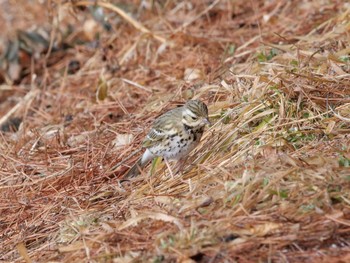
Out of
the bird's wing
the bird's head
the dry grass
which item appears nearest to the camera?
the dry grass

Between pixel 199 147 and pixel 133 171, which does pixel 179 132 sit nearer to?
pixel 199 147

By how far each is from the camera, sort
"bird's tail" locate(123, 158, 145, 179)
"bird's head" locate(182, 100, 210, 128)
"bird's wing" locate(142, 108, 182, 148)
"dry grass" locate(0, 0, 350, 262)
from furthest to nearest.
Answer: "bird's tail" locate(123, 158, 145, 179) → "bird's wing" locate(142, 108, 182, 148) → "bird's head" locate(182, 100, 210, 128) → "dry grass" locate(0, 0, 350, 262)

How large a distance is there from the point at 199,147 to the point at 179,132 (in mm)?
492

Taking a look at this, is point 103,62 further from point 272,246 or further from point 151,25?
point 272,246

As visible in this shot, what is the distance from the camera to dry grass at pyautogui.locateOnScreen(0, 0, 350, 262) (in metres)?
4.82

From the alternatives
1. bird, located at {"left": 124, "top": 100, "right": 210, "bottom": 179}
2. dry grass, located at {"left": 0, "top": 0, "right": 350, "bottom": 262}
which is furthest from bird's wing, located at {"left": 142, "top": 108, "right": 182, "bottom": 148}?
dry grass, located at {"left": 0, "top": 0, "right": 350, "bottom": 262}

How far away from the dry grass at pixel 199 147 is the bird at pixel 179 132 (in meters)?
0.18

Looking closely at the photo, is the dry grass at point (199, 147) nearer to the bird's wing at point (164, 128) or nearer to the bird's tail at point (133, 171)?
the bird's tail at point (133, 171)

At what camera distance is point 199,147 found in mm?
6562

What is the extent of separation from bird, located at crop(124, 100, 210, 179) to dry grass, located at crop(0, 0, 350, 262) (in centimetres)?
18

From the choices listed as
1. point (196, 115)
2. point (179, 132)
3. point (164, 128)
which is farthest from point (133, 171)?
point (196, 115)

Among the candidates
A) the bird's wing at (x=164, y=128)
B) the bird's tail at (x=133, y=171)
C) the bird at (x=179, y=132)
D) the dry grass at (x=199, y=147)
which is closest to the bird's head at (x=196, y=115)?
the bird at (x=179, y=132)

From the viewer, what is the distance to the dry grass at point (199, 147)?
482cm

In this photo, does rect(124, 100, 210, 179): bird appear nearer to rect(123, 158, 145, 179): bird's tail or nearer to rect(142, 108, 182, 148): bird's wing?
rect(142, 108, 182, 148): bird's wing
